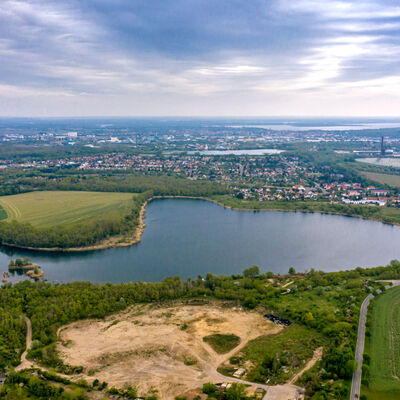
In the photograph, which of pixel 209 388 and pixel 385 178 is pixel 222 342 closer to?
pixel 209 388

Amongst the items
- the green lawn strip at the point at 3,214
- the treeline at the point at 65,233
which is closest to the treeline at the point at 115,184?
the green lawn strip at the point at 3,214

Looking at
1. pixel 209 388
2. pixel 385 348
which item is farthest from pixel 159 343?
pixel 385 348

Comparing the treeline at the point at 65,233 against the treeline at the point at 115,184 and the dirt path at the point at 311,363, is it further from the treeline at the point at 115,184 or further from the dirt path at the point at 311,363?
the dirt path at the point at 311,363

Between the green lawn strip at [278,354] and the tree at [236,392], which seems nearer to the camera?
the tree at [236,392]

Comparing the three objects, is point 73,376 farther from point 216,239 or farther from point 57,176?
point 57,176

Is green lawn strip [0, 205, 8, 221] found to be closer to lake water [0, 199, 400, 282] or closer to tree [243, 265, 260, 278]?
lake water [0, 199, 400, 282]

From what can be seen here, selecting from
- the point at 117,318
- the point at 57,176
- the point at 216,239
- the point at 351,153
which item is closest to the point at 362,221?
the point at 216,239

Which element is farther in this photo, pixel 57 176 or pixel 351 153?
pixel 351 153

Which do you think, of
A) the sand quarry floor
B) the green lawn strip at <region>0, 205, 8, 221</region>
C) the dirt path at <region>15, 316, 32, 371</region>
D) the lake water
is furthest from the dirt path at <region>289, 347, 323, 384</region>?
the green lawn strip at <region>0, 205, 8, 221</region>
